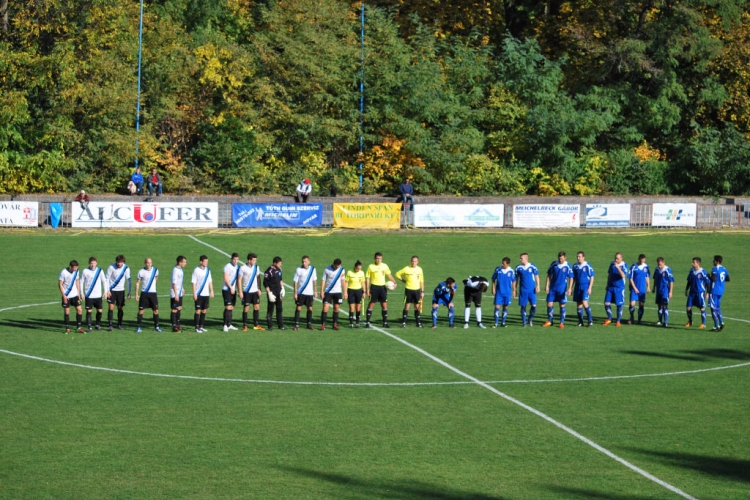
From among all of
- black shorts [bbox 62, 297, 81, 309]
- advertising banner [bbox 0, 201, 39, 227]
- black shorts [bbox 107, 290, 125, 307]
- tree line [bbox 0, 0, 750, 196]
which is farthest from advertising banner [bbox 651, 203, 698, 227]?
black shorts [bbox 62, 297, 81, 309]

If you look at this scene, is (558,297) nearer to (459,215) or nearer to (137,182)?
(459,215)

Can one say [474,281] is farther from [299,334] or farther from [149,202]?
[149,202]

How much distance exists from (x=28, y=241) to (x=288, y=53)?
21327 millimetres

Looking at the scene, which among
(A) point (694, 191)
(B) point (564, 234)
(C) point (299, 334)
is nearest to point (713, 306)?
(C) point (299, 334)

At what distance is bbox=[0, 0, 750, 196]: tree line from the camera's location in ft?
178

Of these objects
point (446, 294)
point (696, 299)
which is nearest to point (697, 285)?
point (696, 299)

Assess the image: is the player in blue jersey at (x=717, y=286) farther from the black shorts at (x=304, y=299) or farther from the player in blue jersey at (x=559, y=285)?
the black shorts at (x=304, y=299)

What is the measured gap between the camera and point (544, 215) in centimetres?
4966

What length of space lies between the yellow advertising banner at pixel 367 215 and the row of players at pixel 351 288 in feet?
69.4

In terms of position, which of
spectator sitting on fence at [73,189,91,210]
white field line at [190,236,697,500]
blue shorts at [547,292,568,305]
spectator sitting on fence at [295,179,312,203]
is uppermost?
spectator sitting on fence at [295,179,312,203]

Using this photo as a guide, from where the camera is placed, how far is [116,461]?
14.5 metres

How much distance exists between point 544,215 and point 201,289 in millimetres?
27521

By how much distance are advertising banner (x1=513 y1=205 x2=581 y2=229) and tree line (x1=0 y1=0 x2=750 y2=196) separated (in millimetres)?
Answer: 6990

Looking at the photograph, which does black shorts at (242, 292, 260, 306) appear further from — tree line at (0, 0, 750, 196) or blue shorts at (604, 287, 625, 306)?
tree line at (0, 0, 750, 196)
